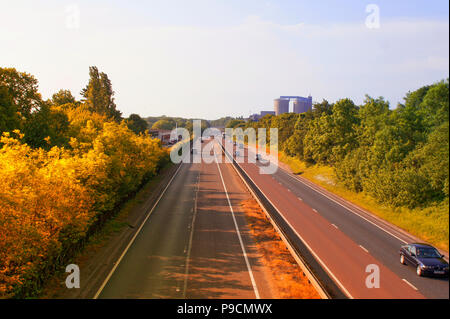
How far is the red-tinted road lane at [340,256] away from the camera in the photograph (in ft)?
53.3

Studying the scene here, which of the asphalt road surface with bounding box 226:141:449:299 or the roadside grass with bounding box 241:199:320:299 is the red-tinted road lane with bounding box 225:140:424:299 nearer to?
the asphalt road surface with bounding box 226:141:449:299

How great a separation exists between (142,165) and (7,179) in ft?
79.6

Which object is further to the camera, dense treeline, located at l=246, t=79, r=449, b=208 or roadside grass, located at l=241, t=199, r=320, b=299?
roadside grass, located at l=241, t=199, r=320, b=299

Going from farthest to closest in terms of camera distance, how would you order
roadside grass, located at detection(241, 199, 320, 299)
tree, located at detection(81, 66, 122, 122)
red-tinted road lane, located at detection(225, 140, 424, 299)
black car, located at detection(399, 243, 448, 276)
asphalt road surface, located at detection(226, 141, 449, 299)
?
tree, located at detection(81, 66, 122, 122) < roadside grass, located at detection(241, 199, 320, 299) < red-tinted road lane, located at detection(225, 140, 424, 299) < asphalt road surface, located at detection(226, 141, 449, 299) < black car, located at detection(399, 243, 448, 276)

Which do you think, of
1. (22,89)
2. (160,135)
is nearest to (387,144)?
(22,89)

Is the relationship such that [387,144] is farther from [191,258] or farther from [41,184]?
[41,184]

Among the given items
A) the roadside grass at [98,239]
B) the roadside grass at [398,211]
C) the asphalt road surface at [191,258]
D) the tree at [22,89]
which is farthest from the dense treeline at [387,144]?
the tree at [22,89]

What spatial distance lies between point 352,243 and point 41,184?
2190 cm

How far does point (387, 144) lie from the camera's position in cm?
2053

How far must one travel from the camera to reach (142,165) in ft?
134

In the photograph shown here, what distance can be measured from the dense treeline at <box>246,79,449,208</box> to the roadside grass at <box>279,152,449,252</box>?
398 millimetres

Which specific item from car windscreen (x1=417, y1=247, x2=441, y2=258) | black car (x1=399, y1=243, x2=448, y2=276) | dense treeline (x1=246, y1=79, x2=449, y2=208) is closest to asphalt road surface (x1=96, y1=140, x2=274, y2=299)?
black car (x1=399, y1=243, x2=448, y2=276)

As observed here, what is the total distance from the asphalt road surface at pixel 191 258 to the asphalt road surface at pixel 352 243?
14.9 ft

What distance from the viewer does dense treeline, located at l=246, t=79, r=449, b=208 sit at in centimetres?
738
